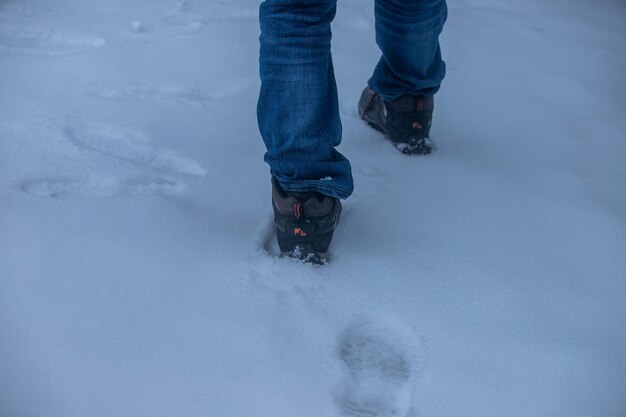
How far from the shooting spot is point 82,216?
105cm

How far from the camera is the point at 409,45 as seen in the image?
121cm

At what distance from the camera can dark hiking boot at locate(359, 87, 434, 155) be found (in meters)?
1.30

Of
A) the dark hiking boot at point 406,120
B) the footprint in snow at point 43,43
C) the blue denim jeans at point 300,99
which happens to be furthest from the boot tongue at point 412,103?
the footprint in snow at point 43,43

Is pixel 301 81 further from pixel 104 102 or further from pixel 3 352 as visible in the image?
pixel 104 102

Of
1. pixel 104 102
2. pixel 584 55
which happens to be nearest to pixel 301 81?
pixel 104 102

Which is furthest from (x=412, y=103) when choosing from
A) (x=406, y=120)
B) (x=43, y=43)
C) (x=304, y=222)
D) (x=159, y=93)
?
(x=43, y=43)

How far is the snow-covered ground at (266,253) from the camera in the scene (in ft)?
2.73

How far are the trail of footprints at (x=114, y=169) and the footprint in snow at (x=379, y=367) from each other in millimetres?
459

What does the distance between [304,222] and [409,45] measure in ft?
1.48

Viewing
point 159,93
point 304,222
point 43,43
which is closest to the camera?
point 304,222

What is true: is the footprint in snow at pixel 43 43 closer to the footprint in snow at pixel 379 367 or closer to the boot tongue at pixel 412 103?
the boot tongue at pixel 412 103

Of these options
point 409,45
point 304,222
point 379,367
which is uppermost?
point 409,45

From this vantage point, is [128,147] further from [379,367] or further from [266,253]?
[379,367]

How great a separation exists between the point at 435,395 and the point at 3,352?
1.91ft
